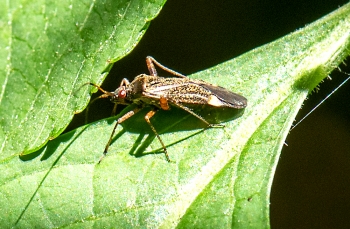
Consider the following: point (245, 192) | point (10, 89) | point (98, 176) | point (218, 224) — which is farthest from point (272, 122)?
point (10, 89)

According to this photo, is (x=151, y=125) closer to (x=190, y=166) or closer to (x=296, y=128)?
(x=190, y=166)

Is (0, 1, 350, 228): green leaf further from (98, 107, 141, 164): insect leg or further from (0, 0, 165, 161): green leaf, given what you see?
(0, 0, 165, 161): green leaf

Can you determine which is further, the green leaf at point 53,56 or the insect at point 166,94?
the insect at point 166,94

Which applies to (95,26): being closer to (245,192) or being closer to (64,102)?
(64,102)

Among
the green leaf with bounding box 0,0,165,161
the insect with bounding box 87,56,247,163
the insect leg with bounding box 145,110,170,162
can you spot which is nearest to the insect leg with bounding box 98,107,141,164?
the insect with bounding box 87,56,247,163

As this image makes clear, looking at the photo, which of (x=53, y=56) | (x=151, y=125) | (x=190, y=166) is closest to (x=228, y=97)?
(x=151, y=125)

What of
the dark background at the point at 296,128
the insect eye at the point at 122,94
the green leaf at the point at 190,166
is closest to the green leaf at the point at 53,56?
the green leaf at the point at 190,166

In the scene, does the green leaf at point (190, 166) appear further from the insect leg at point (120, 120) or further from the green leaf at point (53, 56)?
the green leaf at point (53, 56)
